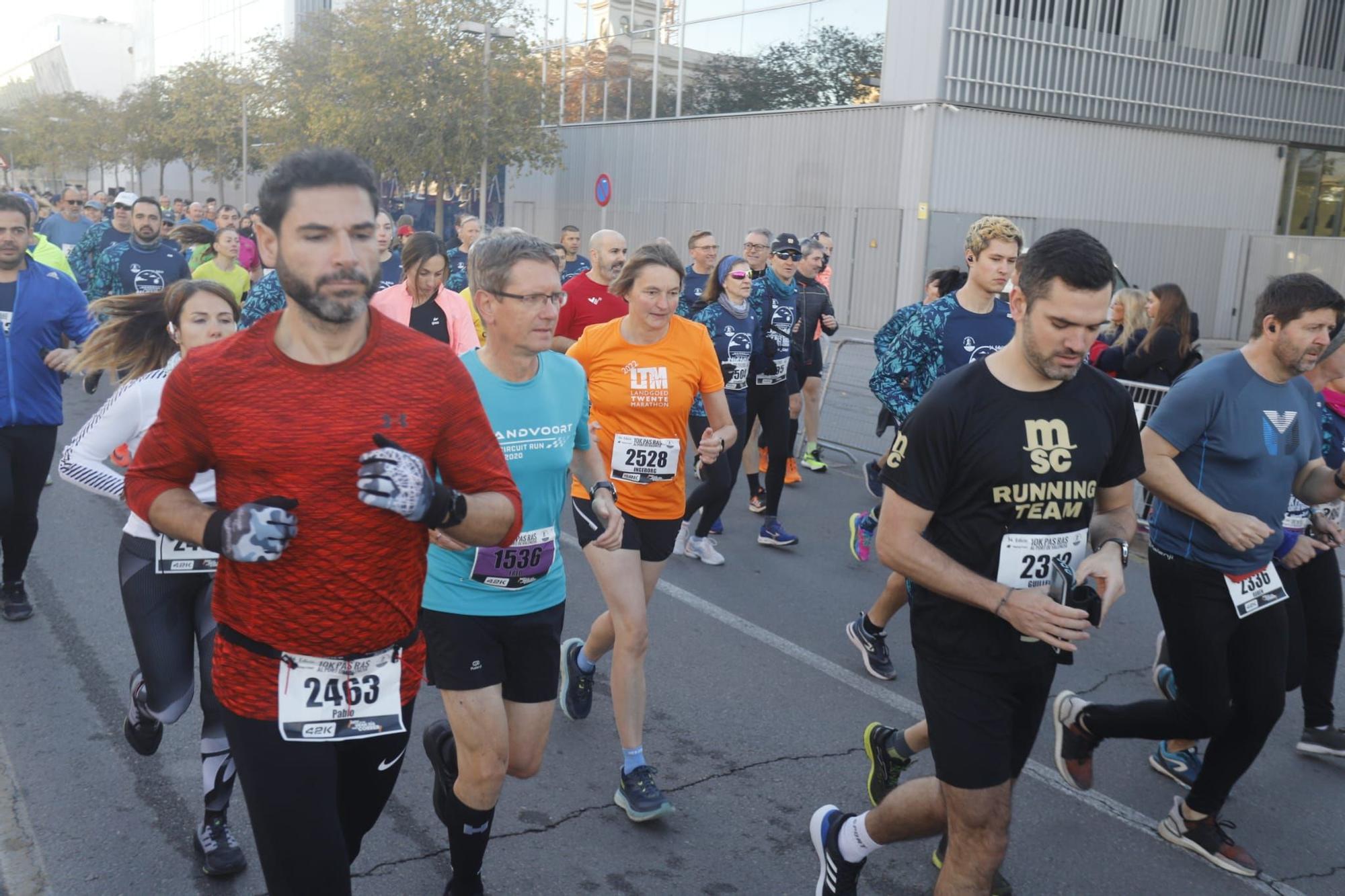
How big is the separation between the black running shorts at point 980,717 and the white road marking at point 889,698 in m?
1.46

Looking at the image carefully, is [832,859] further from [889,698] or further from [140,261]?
[140,261]

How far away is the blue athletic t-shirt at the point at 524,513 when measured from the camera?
3.43m

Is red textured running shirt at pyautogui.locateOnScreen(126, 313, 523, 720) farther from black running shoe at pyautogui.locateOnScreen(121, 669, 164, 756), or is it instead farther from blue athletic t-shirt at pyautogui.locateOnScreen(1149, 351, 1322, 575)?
blue athletic t-shirt at pyautogui.locateOnScreen(1149, 351, 1322, 575)

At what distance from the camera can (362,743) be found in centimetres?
263

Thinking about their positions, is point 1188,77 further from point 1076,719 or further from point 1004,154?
point 1076,719

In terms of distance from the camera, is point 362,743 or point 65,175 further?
point 65,175

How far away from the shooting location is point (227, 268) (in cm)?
1088

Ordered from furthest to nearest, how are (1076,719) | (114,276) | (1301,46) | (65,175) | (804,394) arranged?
(65,175) → (1301,46) → (804,394) → (114,276) → (1076,719)

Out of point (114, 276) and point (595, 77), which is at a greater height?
point (595, 77)

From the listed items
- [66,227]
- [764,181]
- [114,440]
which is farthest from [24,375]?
[764,181]

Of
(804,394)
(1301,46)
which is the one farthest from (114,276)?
(1301,46)

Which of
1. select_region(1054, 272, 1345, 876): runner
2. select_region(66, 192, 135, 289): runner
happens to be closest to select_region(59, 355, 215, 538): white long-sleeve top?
Result: select_region(1054, 272, 1345, 876): runner

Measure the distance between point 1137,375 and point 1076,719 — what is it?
5.24m

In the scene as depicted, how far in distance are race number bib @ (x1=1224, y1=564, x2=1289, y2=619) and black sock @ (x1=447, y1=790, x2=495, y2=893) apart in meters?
2.51
